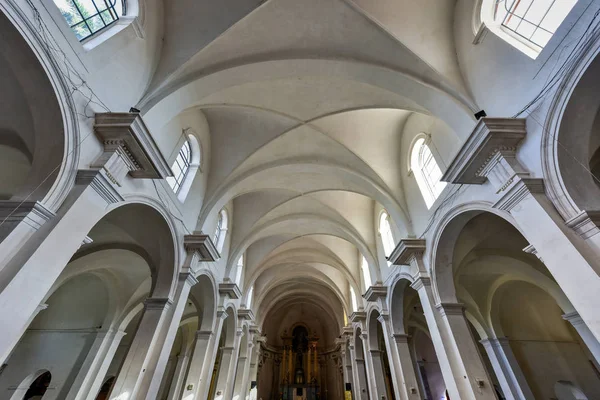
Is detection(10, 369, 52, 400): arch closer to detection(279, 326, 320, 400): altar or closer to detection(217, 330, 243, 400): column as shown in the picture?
detection(217, 330, 243, 400): column

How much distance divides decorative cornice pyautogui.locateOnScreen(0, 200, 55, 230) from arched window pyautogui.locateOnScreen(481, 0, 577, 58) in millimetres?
8454

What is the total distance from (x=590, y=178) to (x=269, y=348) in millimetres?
28733

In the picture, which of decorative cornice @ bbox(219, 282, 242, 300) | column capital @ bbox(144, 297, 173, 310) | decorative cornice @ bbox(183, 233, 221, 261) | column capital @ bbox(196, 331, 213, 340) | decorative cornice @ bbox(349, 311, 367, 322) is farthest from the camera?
decorative cornice @ bbox(349, 311, 367, 322)

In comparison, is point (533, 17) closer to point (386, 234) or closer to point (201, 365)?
point (386, 234)

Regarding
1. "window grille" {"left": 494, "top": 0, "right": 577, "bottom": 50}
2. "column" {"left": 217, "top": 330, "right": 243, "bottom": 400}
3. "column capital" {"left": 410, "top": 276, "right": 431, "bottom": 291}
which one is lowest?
"column" {"left": 217, "top": 330, "right": 243, "bottom": 400}

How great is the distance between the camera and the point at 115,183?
5.27 metres

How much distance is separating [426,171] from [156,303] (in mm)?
8923

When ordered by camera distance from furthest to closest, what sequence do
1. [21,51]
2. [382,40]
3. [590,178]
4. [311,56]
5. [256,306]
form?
[256,306] → [311,56] → [382,40] → [590,178] → [21,51]

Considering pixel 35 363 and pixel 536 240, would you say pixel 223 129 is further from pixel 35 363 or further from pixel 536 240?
pixel 35 363

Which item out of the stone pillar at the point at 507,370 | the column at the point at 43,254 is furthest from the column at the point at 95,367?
the stone pillar at the point at 507,370

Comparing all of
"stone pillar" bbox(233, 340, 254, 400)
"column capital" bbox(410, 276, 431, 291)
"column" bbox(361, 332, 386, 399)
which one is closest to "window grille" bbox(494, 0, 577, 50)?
"column capital" bbox(410, 276, 431, 291)

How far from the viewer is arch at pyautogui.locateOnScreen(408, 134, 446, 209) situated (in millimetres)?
8623

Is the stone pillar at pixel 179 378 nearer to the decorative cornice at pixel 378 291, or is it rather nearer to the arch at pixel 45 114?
the decorative cornice at pixel 378 291

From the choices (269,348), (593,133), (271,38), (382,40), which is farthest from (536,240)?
(269,348)
